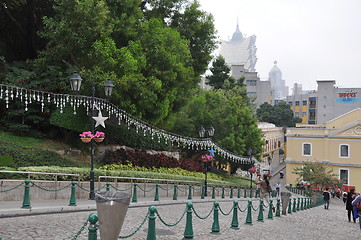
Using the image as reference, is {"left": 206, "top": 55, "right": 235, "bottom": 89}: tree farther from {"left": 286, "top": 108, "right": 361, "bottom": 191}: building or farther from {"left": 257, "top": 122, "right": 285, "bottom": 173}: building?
{"left": 286, "top": 108, "right": 361, "bottom": 191}: building

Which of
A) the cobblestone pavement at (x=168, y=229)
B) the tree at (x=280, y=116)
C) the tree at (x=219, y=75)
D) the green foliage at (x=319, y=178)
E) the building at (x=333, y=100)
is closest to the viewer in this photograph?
the cobblestone pavement at (x=168, y=229)

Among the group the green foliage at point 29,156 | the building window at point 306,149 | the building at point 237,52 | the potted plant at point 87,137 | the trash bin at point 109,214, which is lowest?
the trash bin at point 109,214

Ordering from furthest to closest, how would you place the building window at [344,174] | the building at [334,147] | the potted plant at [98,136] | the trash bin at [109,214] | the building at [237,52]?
the building at [237,52]
the building window at [344,174]
the building at [334,147]
the potted plant at [98,136]
the trash bin at [109,214]

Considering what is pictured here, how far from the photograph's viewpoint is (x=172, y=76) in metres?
25.2

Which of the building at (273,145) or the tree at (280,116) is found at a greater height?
the tree at (280,116)

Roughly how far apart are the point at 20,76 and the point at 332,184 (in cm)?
3404

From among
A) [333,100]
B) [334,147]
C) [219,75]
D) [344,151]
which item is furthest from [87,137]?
[333,100]

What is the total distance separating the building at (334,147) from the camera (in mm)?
50031

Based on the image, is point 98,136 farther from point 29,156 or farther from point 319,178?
point 319,178

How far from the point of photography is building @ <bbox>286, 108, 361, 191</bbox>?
50.0 metres

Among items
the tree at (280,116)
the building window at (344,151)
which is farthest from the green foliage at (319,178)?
the tree at (280,116)

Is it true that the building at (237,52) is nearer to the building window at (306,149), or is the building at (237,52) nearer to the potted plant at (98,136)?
the building window at (306,149)

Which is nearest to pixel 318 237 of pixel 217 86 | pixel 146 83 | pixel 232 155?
pixel 146 83

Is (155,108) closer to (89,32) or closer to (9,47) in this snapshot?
(89,32)
